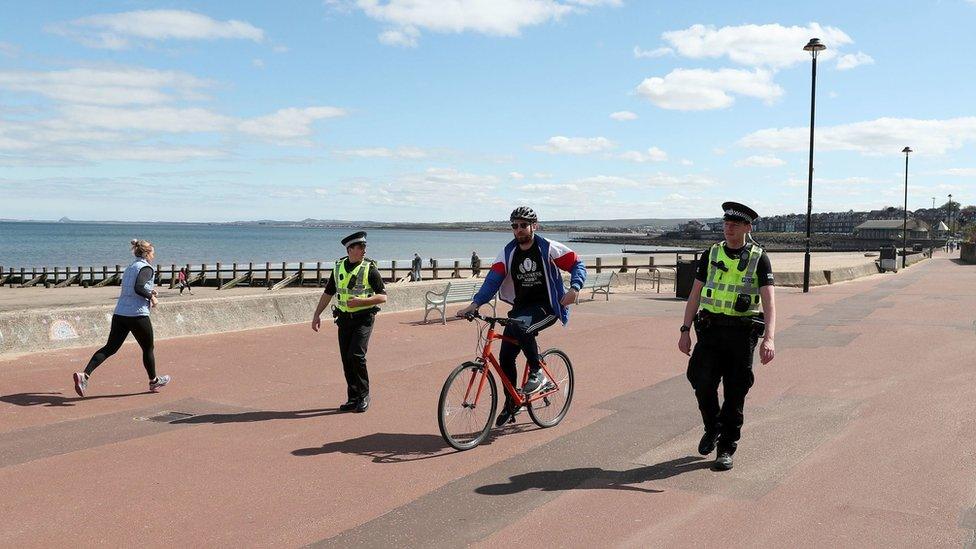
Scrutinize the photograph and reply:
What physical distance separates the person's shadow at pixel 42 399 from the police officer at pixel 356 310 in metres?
2.37

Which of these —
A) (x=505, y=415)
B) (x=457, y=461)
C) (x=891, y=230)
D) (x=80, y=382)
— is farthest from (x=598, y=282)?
(x=891, y=230)

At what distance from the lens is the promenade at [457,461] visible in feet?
13.6

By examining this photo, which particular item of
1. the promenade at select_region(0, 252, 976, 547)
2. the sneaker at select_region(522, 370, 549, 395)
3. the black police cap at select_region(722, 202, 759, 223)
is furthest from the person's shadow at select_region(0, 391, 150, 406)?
the black police cap at select_region(722, 202, 759, 223)

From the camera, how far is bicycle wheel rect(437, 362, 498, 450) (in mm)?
5453

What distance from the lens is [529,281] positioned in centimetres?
592

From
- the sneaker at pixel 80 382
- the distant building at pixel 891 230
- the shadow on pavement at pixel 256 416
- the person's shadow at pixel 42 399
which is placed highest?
the distant building at pixel 891 230

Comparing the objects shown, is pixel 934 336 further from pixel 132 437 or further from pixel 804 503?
pixel 132 437

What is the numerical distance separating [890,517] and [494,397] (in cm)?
269

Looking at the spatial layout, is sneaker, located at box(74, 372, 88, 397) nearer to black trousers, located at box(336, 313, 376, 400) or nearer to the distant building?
black trousers, located at box(336, 313, 376, 400)

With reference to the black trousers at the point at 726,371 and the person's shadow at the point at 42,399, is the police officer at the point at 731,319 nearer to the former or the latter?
the black trousers at the point at 726,371

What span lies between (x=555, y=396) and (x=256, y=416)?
2609 mm

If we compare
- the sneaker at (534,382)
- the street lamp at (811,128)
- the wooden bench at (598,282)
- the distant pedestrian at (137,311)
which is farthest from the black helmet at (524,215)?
the street lamp at (811,128)

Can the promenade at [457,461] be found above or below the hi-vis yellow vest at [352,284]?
below

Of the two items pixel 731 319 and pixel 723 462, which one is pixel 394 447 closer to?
pixel 723 462
